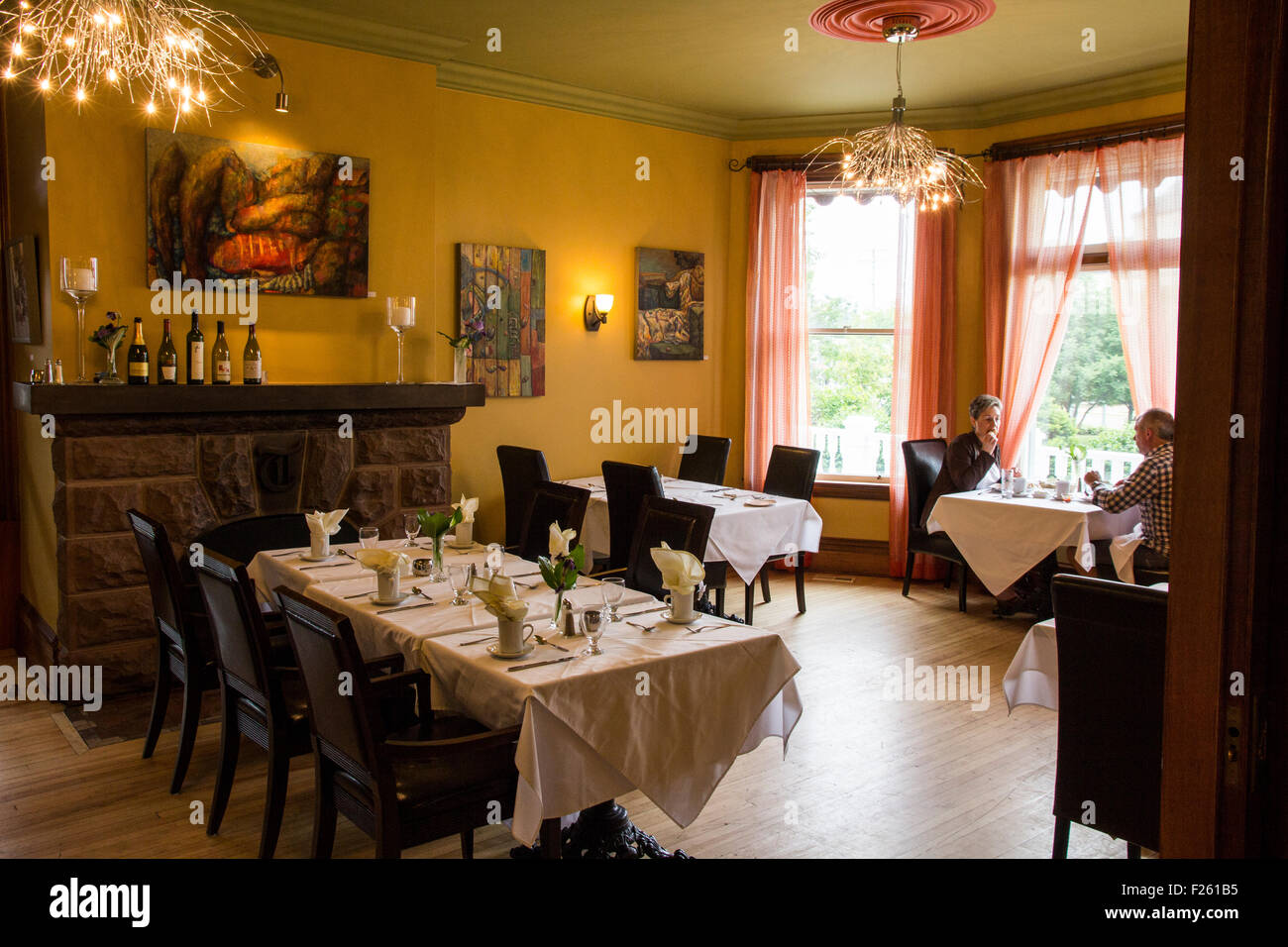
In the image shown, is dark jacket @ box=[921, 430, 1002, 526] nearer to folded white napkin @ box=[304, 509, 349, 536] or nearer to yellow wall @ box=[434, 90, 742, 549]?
yellow wall @ box=[434, 90, 742, 549]

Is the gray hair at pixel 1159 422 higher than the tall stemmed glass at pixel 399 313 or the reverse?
the reverse

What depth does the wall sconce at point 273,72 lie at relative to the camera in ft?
15.4

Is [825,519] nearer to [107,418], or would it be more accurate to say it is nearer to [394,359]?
[394,359]

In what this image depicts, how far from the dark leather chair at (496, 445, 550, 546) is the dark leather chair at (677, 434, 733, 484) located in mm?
1367

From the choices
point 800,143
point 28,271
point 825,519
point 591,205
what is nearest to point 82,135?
point 28,271

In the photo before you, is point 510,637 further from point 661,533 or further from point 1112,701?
point 1112,701

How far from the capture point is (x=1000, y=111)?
676cm

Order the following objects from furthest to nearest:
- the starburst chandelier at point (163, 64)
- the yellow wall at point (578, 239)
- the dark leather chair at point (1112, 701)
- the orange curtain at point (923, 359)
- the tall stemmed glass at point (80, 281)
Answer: the orange curtain at point (923, 359) < the yellow wall at point (578, 239) < the tall stemmed glass at point (80, 281) < the starburst chandelier at point (163, 64) < the dark leather chair at point (1112, 701)

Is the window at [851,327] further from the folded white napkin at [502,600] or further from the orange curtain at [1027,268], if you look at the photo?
the folded white napkin at [502,600]

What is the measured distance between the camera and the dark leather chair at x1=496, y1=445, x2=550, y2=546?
229 inches

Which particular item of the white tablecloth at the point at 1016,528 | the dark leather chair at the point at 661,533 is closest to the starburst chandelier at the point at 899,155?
the white tablecloth at the point at 1016,528

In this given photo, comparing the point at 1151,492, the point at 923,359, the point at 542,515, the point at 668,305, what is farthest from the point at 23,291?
the point at 1151,492

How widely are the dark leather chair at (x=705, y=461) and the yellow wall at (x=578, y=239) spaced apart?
235 mm

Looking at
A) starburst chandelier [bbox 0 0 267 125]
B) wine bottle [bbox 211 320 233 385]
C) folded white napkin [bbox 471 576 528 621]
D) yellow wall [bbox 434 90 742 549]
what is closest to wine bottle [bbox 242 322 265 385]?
wine bottle [bbox 211 320 233 385]
